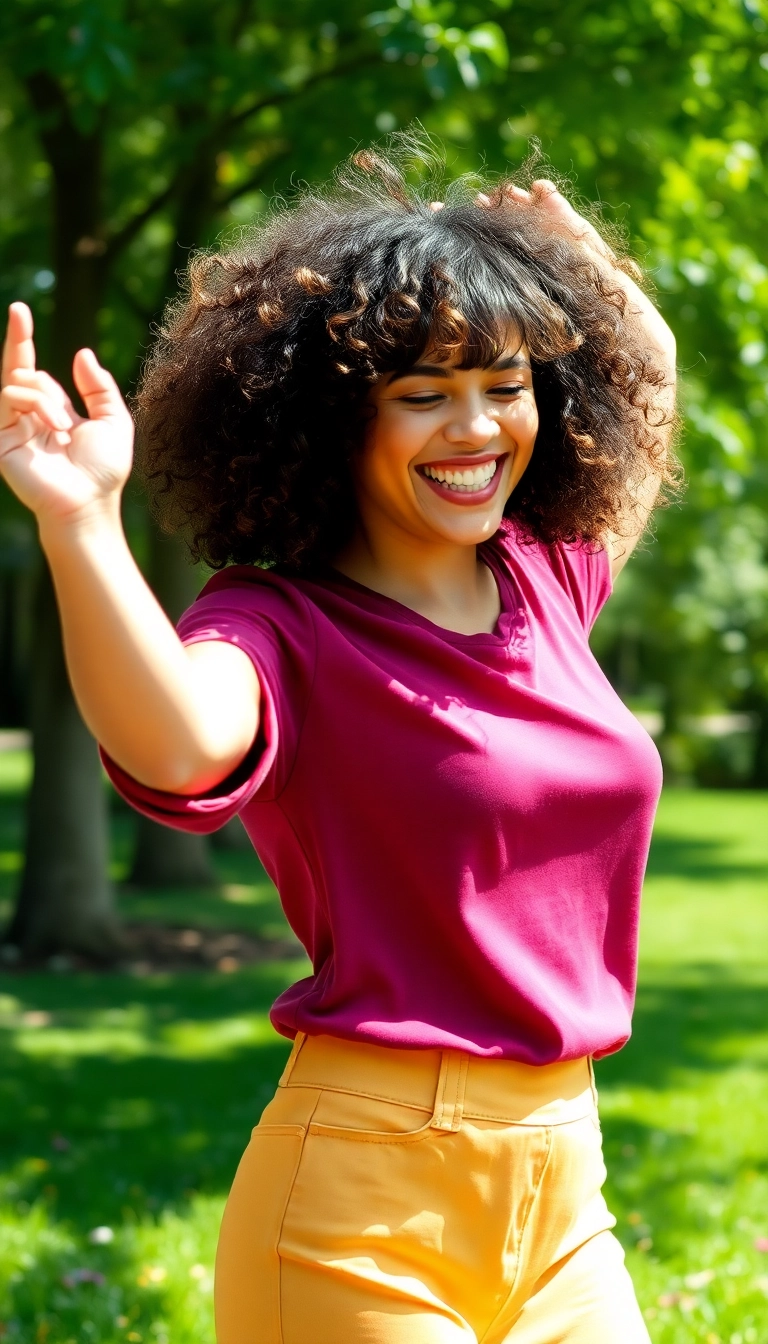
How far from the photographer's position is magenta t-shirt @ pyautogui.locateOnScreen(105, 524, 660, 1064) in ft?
6.06

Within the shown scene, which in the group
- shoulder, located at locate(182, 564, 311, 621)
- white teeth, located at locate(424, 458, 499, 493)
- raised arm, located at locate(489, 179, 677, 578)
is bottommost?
raised arm, located at locate(489, 179, 677, 578)

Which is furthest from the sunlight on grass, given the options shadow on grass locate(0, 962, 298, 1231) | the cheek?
the cheek

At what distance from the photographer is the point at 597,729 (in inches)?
78.7

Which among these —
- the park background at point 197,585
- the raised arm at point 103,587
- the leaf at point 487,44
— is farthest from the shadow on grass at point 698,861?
the raised arm at point 103,587

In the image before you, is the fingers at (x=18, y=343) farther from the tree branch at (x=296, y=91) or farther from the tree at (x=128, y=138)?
the tree branch at (x=296, y=91)

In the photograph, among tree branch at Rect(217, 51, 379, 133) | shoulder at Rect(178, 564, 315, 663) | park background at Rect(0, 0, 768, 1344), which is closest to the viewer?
shoulder at Rect(178, 564, 315, 663)

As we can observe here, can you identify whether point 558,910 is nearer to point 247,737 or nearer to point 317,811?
point 317,811

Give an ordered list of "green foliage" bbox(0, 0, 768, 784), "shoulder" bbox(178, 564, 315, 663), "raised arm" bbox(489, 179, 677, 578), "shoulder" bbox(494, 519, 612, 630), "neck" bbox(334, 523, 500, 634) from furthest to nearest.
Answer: "green foliage" bbox(0, 0, 768, 784)
"raised arm" bbox(489, 179, 677, 578)
"shoulder" bbox(494, 519, 612, 630)
"neck" bbox(334, 523, 500, 634)
"shoulder" bbox(178, 564, 315, 663)

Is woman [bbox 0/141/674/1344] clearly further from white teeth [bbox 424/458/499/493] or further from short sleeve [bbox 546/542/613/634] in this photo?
short sleeve [bbox 546/542/613/634]

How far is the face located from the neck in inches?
1.9

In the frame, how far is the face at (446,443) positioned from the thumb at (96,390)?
0.47 m

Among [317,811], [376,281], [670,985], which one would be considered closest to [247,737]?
[317,811]

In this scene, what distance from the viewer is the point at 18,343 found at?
1.59m

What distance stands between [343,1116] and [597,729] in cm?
55
